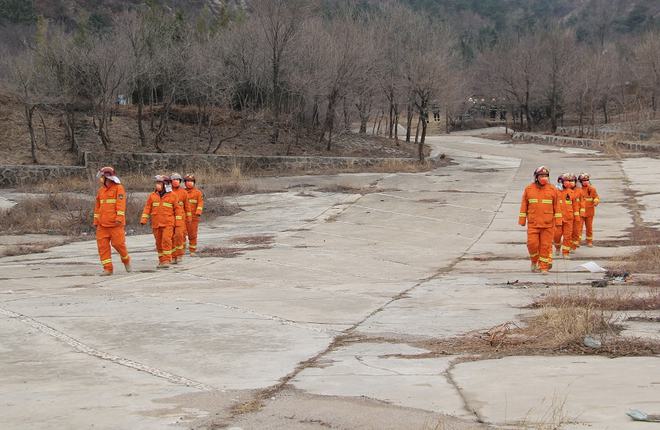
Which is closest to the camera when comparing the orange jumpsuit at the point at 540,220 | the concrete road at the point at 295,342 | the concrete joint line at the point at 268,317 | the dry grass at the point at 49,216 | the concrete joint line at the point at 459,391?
the concrete joint line at the point at 459,391

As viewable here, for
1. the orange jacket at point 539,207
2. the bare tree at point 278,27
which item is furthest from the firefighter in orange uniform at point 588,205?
the bare tree at point 278,27

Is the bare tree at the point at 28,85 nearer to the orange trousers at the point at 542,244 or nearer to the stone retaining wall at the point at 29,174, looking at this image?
the stone retaining wall at the point at 29,174

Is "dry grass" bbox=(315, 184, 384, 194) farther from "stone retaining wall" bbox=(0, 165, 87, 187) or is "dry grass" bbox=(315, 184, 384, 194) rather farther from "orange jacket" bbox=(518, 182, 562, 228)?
"orange jacket" bbox=(518, 182, 562, 228)

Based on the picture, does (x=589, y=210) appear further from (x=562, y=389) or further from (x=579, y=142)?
(x=579, y=142)

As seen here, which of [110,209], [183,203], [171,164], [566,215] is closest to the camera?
[110,209]

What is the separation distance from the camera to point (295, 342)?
9.34 m

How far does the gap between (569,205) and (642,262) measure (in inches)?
114

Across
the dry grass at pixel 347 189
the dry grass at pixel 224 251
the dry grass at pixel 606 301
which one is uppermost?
the dry grass at pixel 606 301

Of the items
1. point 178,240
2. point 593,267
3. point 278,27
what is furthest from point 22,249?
point 278,27

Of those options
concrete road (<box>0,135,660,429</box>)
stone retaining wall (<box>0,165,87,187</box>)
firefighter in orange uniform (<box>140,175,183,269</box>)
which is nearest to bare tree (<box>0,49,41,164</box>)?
stone retaining wall (<box>0,165,87,187</box>)

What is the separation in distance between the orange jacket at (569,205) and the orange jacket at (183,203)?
7770mm

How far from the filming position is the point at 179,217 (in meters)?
16.5

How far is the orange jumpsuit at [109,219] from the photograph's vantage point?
49.1ft

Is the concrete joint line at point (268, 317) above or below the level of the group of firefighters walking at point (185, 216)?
below
